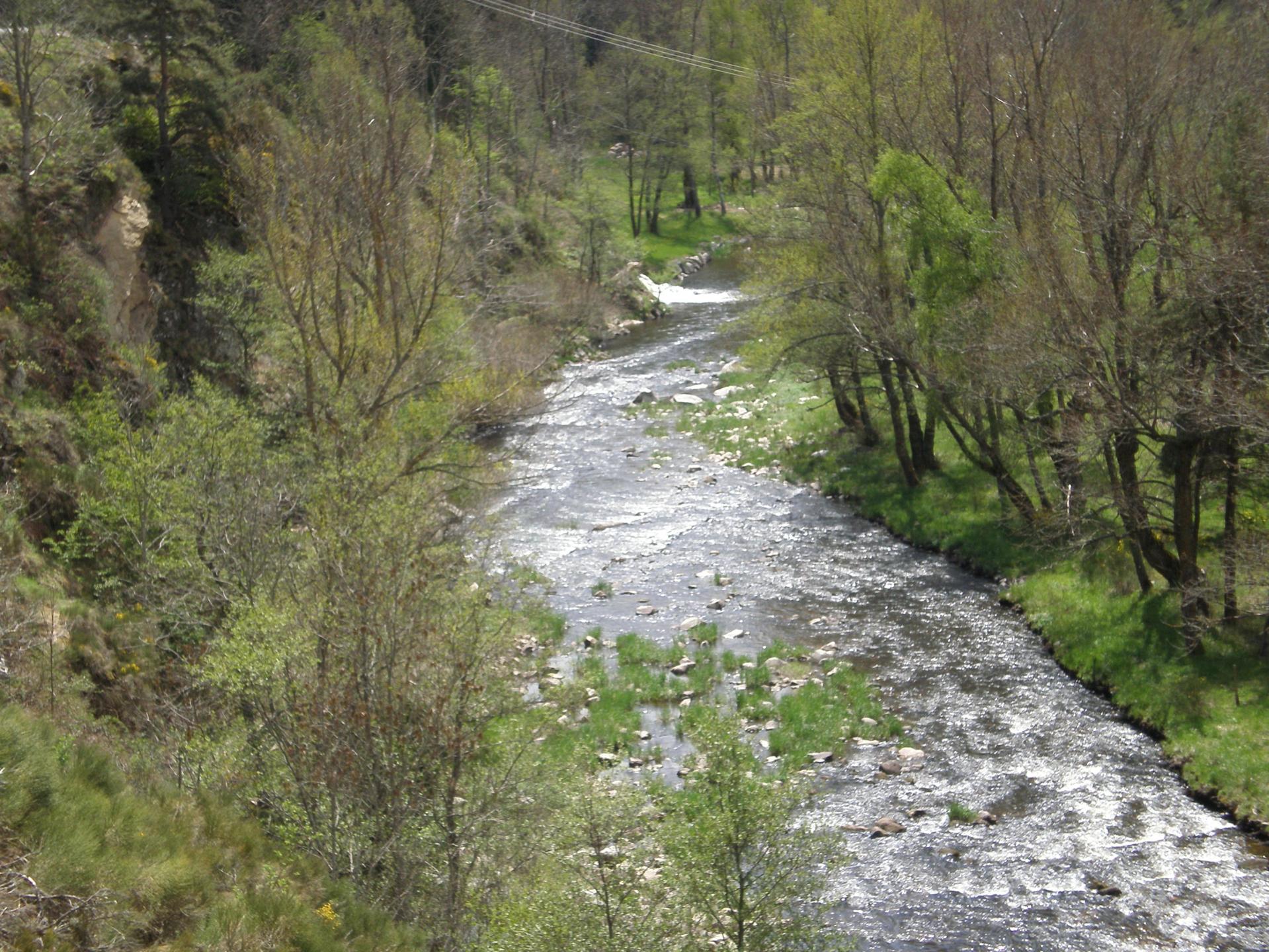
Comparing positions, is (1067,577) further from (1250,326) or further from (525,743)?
(525,743)

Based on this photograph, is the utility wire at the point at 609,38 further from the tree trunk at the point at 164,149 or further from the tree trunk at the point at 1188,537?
the tree trunk at the point at 1188,537

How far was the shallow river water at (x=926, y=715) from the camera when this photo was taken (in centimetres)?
1248

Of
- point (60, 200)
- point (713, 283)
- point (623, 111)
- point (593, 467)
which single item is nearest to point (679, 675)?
point (593, 467)

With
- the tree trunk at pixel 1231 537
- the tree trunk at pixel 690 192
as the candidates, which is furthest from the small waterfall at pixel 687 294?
the tree trunk at pixel 1231 537

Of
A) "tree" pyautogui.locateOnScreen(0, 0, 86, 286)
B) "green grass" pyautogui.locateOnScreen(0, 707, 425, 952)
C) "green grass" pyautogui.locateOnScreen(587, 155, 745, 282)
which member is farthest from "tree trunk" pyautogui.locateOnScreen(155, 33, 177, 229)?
"green grass" pyautogui.locateOnScreen(587, 155, 745, 282)

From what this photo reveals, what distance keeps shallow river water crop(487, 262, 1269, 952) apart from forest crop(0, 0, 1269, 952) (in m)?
0.89

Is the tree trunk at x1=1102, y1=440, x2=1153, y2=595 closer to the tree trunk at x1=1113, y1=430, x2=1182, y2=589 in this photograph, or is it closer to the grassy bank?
the tree trunk at x1=1113, y1=430, x2=1182, y2=589

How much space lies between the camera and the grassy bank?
1516 centimetres

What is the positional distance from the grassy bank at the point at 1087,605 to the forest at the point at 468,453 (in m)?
0.09

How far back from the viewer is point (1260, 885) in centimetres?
1259

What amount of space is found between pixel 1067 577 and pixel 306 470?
13883mm

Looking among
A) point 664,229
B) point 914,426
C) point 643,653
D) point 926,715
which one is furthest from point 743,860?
point 664,229

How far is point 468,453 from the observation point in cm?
2148

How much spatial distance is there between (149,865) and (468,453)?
13.4m
